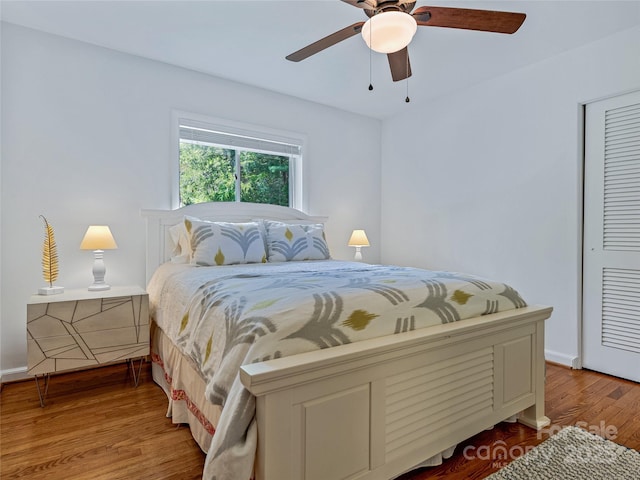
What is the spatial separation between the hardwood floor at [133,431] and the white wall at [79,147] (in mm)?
696

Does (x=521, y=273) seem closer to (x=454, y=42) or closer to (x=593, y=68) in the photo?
(x=593, y=68)

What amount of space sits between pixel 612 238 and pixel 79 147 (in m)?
4.02

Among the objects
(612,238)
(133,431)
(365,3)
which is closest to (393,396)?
(133,431)

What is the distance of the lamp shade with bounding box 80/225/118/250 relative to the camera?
247cm

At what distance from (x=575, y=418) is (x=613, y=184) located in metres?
1.71

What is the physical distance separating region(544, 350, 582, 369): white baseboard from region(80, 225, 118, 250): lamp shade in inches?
131

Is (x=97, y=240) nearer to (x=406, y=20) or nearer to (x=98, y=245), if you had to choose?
(x=98, y=245)

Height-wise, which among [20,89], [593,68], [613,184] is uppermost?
[593,68]

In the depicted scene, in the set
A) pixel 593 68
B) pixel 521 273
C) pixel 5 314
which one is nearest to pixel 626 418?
pixel 521 273

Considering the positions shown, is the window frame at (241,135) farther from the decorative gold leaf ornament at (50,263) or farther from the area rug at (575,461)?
the area rug at (575,461)

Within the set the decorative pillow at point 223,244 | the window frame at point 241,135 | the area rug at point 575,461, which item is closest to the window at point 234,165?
the window frame at point 241,135

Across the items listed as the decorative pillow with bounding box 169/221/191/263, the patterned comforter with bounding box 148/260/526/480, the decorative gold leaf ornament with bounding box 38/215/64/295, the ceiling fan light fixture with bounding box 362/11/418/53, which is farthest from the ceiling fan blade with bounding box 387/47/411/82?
the decorative gold leaf ornament with bounding box 38/215/64/295

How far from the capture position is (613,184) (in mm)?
2623

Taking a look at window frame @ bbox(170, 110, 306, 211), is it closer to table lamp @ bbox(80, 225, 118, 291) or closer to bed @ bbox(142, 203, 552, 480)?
table lamp @ bbox(80, 225, 118, 291)
